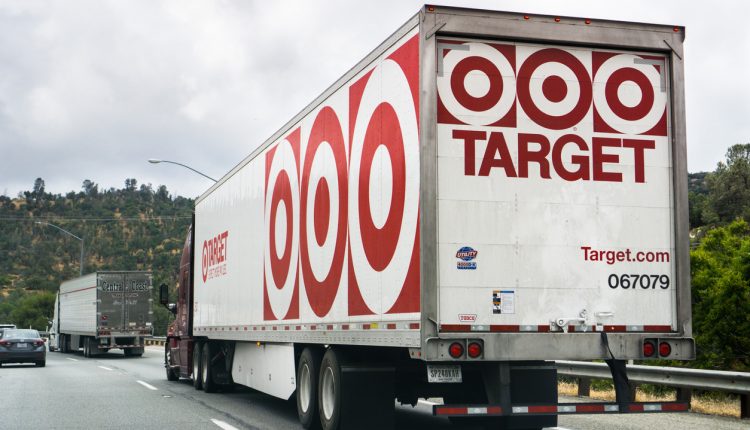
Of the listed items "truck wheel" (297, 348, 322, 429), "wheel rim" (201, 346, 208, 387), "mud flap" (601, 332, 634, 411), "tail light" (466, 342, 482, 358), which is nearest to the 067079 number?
"mud flap" (601, 332, 634, 411)

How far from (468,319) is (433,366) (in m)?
0.54

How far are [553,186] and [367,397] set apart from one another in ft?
9.81

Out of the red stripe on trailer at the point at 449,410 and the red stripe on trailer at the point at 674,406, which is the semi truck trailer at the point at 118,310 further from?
the red stripe on trailer at the point at 674,406

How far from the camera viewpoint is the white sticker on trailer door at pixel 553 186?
8727 mm

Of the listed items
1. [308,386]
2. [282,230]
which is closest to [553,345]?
[308,386]

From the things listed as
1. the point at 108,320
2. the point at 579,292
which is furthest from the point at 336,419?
the point at 108,320

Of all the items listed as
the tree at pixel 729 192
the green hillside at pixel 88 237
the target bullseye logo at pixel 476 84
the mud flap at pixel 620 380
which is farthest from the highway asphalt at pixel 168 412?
the green hillside at pixel 88 237

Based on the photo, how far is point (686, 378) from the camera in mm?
12625

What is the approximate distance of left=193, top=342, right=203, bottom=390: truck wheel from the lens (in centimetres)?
1878

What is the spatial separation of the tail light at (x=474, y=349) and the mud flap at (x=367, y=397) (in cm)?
194

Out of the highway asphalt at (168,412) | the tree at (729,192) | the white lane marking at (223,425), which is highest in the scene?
the tree at (729,192)

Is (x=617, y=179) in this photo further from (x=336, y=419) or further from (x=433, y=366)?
(x=336, y=419)

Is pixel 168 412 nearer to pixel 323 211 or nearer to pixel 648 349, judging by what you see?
pixel 323 211

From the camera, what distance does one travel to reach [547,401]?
939cm
